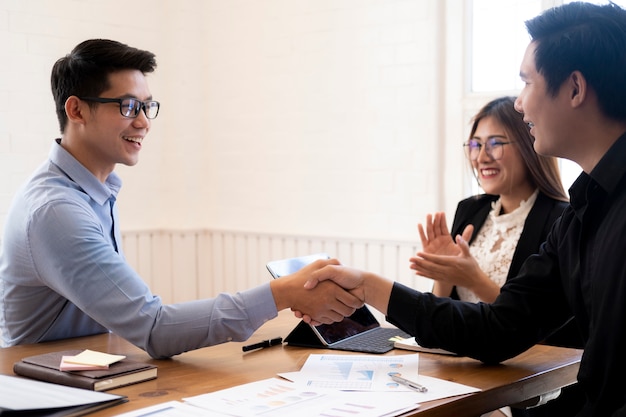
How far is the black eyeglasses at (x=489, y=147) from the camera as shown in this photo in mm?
3055

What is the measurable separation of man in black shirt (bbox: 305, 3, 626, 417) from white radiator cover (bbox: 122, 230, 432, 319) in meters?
2.63

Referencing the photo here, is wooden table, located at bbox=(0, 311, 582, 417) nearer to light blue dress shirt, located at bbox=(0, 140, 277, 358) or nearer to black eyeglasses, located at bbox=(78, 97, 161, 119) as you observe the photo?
light blue dress shirt, located at bbox=(0, 140, 277, 358)

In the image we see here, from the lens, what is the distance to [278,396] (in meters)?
1.72

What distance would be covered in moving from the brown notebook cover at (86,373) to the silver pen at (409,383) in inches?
21.9

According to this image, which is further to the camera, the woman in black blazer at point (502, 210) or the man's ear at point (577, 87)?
the woman in black blazer at point (502, 210)

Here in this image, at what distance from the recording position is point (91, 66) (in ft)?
8.50

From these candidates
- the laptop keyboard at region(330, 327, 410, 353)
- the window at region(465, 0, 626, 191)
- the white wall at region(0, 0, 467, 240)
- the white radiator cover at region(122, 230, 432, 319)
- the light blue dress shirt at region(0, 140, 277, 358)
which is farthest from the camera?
the white radiator cover at region(122, 230, 432, 319)

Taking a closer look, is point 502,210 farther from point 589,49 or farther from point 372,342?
point 589,49

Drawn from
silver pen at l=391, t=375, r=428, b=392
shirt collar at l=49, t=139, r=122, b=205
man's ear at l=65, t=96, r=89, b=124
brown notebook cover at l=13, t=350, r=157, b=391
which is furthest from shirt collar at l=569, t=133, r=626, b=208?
man's ear at l=65, t=96, r=89, b=124

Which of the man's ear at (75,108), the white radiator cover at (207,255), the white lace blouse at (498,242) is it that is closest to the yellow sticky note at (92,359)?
the man's ear at (75,108)

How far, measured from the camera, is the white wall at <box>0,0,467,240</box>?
14.5 feet

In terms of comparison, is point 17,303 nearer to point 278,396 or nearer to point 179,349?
point 179,349

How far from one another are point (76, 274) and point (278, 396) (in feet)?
2.30

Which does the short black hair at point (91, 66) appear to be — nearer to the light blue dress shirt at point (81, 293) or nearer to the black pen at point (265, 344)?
the light blue dress shirt at point (81, 293)
